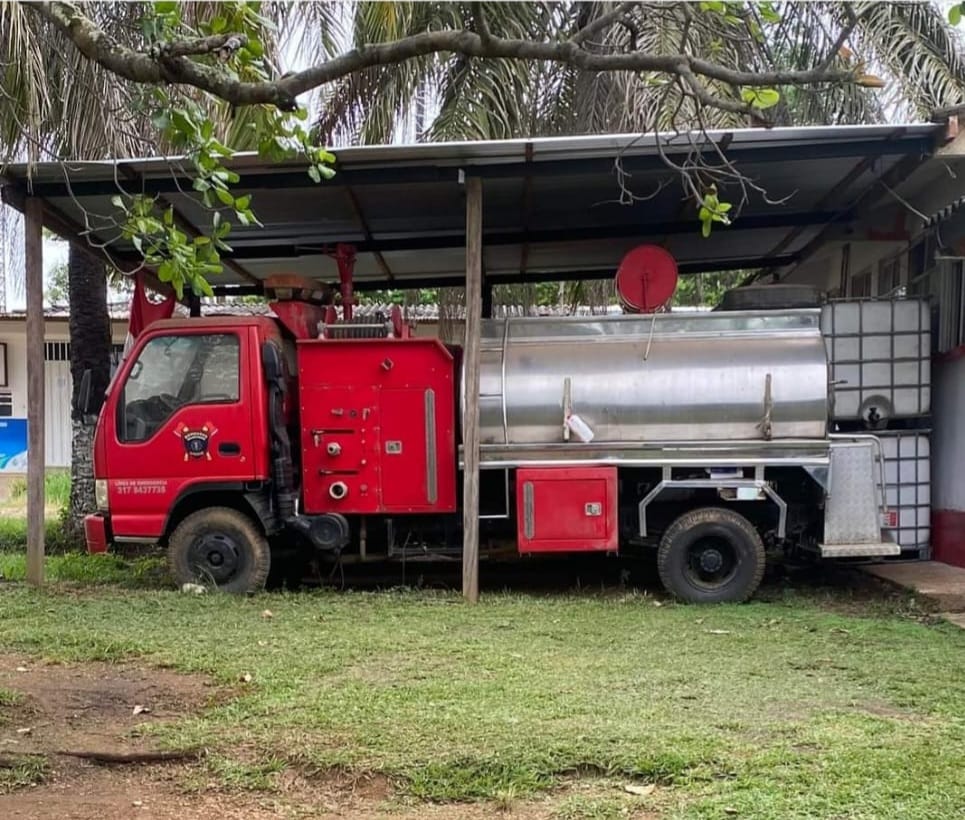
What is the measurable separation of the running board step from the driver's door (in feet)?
14.9

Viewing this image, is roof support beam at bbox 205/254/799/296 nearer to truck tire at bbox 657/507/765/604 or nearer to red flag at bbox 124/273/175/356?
red flag at bbox 124/273/175/356

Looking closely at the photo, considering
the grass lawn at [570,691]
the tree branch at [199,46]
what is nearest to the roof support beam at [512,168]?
the grass lawn at [570,691]

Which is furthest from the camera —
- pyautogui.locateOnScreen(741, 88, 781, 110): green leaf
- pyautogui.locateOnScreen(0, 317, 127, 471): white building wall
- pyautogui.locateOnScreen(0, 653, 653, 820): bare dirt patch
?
pyautogui.locateOnScreen(0, 317, 127, 471): white building wall

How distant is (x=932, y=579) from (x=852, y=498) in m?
1.07

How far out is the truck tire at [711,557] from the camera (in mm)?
7426

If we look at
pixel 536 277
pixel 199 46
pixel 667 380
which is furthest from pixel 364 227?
pixel 199 46

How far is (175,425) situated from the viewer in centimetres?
759

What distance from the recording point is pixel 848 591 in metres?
7.95

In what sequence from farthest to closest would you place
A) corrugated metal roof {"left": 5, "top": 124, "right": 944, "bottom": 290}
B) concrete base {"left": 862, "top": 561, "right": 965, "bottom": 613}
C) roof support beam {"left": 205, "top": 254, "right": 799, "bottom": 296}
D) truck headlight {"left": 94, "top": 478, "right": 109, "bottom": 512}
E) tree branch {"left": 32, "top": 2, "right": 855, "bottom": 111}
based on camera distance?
1. roof support beam {"left": 205, "top": 254, "right": 799, "bottom": 296}
2. truck headlight {"left": 94, "top": 478, "right": 109, "bottom": 512}
3. corrugated metal roof {"left": 5, "top": 124, "right": 944, "bottom": 290}
4. concrete base {"left": 862, "top": 561, "right": 965, "bottom": 613}
5. tree branch {"left": 32, "top": 2, "right": 855, "bottom": 111}

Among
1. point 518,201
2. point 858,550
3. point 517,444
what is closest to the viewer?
point 858,550

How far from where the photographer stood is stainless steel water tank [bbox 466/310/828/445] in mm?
7281

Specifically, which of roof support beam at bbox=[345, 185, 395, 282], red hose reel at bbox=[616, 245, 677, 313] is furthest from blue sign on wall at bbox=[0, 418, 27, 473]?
red hose reel at bbox=[616, 245, 677, 313]

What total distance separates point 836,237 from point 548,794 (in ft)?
26.1

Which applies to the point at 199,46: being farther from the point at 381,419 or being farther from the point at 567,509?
the point at 567,509
